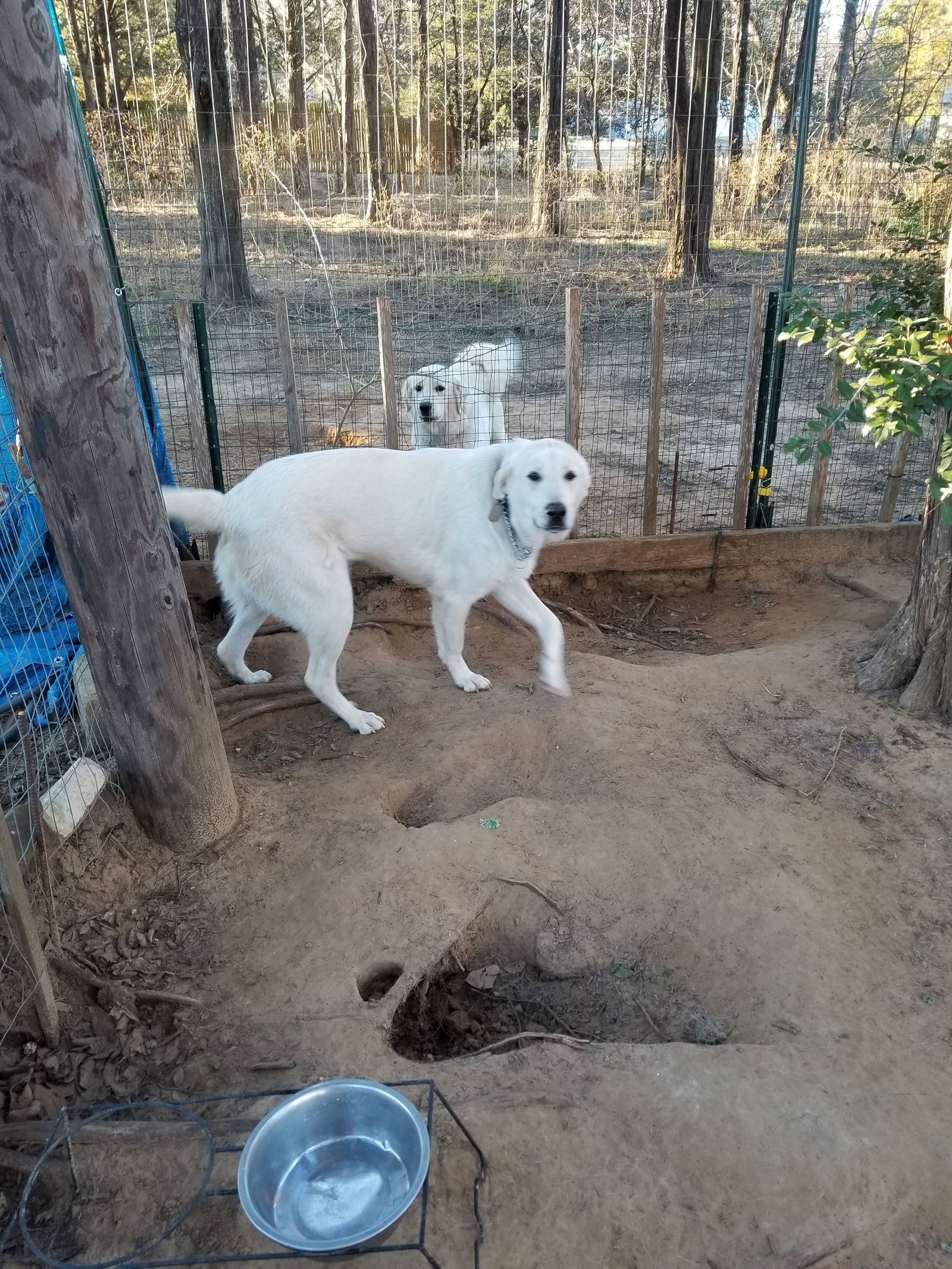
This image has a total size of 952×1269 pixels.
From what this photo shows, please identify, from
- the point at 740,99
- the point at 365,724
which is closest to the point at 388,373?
the point at 365,724

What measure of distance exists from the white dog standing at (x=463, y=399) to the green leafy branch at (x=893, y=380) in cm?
287

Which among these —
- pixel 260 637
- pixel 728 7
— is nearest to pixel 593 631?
pixel 260 637

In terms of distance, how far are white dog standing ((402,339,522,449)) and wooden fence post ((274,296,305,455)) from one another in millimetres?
1146

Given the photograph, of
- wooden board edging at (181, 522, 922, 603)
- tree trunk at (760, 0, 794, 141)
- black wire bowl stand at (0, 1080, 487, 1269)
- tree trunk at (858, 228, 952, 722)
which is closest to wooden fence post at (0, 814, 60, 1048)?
black wire bowl stand at (0, 1080, 487, 1269)

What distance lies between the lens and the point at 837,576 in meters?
5.66

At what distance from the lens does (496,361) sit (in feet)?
21.3

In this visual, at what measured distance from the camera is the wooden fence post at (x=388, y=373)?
5.10m

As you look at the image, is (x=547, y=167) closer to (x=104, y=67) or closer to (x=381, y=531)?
(x=104, y=67)

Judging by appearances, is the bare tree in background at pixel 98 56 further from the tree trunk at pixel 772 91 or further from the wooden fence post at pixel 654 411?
the tree trunk at pixel 772 91

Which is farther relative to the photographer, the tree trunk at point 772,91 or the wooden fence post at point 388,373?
the tree trunk at point 772,91

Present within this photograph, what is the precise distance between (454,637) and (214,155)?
751 centimetres

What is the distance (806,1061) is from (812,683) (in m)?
2.24

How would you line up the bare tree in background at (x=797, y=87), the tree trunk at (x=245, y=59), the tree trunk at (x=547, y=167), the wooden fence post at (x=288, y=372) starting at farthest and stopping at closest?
the tree trunk at (x=547, y=167) → the tree trunk at (x=245, y=59) → the bare tree in background at (x=797, y=87) → the wooden fence post at (x=288, y=372)

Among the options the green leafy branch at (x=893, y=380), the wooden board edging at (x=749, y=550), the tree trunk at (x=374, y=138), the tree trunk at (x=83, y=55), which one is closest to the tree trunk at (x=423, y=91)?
the tree trunk at (x=374, y=138)
